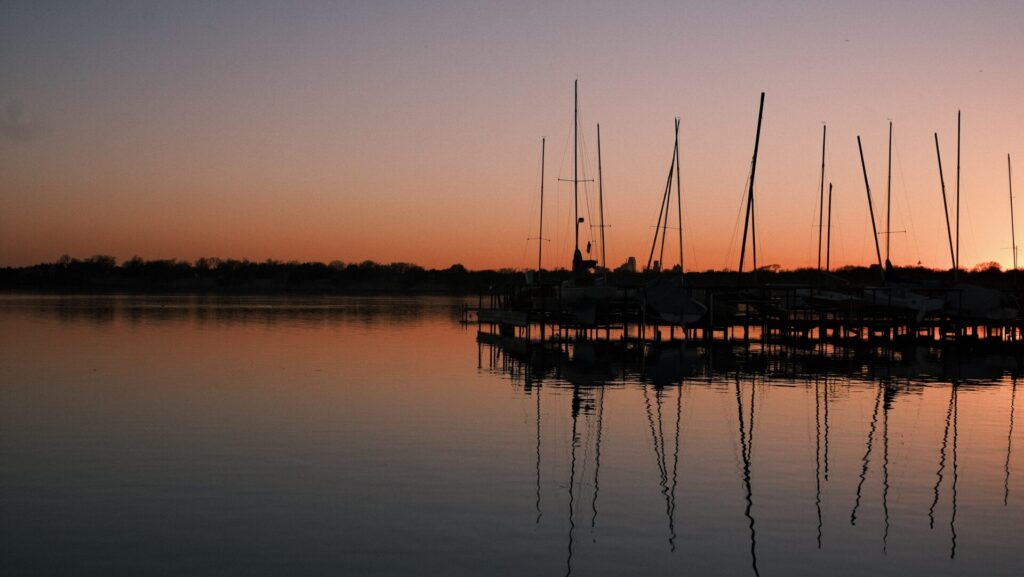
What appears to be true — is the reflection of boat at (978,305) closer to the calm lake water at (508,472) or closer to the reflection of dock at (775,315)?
the reflection of dock at (775,315)

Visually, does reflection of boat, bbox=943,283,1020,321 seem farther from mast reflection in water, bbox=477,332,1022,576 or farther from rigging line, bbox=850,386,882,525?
rigging line, bbox=850,386,882,525

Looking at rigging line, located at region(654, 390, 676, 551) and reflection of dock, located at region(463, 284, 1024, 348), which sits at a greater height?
reflection of dock, located at region(463, 284, 1024, 348)

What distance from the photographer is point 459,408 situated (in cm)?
2480

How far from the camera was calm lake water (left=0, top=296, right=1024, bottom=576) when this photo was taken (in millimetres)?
11766

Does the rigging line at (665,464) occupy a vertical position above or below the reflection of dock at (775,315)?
below

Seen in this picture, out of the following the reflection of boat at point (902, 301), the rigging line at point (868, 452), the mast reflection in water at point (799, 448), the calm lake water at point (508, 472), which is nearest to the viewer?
the calm lake water at point (508, 472)

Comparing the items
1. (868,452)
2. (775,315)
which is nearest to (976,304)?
(775,315)

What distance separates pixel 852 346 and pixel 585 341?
13.0 metres

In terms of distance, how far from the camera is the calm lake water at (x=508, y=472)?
11.8 meters

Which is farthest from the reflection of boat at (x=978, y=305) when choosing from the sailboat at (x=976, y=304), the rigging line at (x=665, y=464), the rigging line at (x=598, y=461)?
the rigging line at (x=598, y=461)

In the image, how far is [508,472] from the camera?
16625 mm

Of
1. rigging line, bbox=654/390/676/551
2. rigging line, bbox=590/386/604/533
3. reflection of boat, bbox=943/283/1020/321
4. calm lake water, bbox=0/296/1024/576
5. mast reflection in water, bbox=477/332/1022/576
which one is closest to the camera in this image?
calm lake water, bbox=0/296/1024/576

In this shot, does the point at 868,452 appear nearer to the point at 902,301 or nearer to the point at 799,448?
the point at 799,448

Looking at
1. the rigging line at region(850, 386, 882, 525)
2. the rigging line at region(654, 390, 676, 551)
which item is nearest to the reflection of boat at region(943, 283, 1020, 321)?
the rigging line at region(850, 386, 882, 525)
